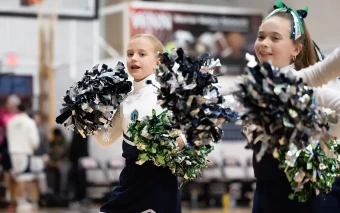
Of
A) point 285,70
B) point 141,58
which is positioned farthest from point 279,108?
point 141,58

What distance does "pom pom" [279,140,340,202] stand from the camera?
2797mm

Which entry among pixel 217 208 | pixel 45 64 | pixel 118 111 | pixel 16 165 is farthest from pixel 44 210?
pixel 118 111

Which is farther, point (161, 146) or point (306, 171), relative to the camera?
point (161, 146)

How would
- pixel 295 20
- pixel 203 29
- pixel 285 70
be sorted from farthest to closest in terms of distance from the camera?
pixel 203 29 < pixel 295 20 < pixel 285 70

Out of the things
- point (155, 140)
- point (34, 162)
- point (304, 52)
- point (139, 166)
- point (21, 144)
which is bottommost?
point (34, 162)

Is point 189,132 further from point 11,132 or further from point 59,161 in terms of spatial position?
point 59,161

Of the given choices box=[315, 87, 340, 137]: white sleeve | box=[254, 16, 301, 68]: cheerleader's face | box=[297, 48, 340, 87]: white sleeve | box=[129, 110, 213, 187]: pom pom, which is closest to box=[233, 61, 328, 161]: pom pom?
box=[297, 48, 340, 87]: white sleeve

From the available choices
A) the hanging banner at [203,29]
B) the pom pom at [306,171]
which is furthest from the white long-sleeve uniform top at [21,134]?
the pom pom at [306,171]

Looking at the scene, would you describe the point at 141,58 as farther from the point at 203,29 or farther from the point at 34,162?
the point at 203,29

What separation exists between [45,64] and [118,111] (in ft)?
33.4

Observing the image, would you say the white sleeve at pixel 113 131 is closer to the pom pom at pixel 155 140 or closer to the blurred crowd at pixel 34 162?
the pom pom at pixel 155 140

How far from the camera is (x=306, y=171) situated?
2.84m

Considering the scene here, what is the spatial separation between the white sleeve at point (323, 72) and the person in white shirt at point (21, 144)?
313 inches

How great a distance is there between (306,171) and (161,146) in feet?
2.44
